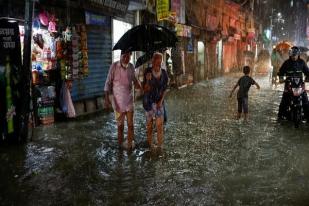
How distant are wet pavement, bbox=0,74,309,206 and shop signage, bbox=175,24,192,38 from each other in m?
10.1

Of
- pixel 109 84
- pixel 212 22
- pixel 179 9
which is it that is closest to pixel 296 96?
pixel 109 84

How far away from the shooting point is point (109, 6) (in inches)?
523

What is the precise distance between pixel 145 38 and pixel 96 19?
5168 mm

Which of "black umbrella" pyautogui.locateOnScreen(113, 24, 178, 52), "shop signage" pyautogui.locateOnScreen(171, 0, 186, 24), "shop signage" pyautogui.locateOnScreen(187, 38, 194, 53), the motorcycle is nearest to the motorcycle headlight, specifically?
the motorcycle

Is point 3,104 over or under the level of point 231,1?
under

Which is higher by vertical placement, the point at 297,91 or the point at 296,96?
the point at 297,91

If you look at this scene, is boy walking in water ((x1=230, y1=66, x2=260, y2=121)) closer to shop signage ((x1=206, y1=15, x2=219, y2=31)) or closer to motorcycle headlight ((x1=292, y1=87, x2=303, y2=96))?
motorcycle headlight ((x1=292, y1=87, x2=303, y2=96))

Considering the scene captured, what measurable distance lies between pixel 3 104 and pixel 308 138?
6.36m

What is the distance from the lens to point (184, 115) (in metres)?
12.4

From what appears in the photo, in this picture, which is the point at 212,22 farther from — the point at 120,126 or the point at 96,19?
the point at 120,126

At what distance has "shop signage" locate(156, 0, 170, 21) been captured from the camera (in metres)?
17.5

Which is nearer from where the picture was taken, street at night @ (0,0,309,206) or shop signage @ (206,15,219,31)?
street at night @ (0,0,309,206)

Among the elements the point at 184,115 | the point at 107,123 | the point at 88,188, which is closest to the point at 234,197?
the point at 88,188

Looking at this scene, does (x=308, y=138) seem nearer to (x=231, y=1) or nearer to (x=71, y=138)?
(x=71, y=138)
